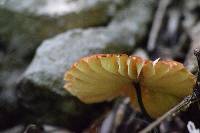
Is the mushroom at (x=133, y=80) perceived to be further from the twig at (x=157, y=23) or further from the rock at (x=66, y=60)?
the twig at (x=157, y=23)

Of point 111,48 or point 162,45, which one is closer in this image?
point 111,48

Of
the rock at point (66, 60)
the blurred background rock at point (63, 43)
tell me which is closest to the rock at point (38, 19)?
the blurred background rock at point (63, 43)

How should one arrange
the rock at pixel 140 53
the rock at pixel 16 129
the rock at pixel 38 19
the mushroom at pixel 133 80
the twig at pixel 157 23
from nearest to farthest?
the mushroom at pixel 133 80, the rock at pixel 16 129, the rock at pixel 140 53, the twig at pixel 157 23, the rock at pixel 38 19

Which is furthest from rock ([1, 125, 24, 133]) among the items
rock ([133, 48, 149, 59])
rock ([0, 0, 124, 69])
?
rock ([133, 48, 149, 59])

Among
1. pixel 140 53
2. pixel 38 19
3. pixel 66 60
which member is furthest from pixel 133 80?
pixel 38 19

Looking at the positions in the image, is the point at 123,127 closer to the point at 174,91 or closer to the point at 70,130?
the point at 70,130

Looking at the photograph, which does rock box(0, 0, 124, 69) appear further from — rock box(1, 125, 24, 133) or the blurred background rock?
rock box(1, 125, 24, 133)

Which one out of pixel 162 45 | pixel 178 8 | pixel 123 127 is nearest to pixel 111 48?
pixel 162 45

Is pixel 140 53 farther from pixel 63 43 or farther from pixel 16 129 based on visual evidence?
pixel 16 129
